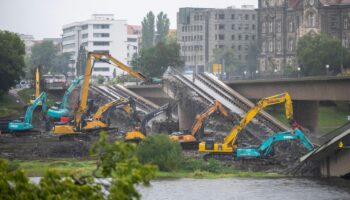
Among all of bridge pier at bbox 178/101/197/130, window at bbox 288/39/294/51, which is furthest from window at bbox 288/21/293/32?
bridge pier at bbox 178/101/197/130

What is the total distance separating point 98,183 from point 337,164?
43287 mm

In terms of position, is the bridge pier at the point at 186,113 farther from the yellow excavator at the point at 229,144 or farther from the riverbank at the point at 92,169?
the riverbank at the point at 92,169

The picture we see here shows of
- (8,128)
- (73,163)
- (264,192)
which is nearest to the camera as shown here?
(264,192)

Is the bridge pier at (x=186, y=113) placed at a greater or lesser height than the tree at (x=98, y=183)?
lesser

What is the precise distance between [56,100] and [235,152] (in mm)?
72585

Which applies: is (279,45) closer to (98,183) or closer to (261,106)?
(261,106)

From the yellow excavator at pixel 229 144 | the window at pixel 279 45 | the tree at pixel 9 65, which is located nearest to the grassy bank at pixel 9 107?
the tree at pixel 9 65

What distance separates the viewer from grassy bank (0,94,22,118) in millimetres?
131750

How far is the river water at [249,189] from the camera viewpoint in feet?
207

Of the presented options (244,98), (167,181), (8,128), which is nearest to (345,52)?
(244,98)

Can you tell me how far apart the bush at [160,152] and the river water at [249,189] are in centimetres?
374

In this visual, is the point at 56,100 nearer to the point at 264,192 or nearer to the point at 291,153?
the point at 291,153

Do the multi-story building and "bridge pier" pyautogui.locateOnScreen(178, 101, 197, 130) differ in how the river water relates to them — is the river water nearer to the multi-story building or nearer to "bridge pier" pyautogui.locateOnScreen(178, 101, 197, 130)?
"bridge pier" pyautogui.locateOnScreen(178, 101, 197, 130)

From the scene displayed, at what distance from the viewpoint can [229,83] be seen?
4619 inches
